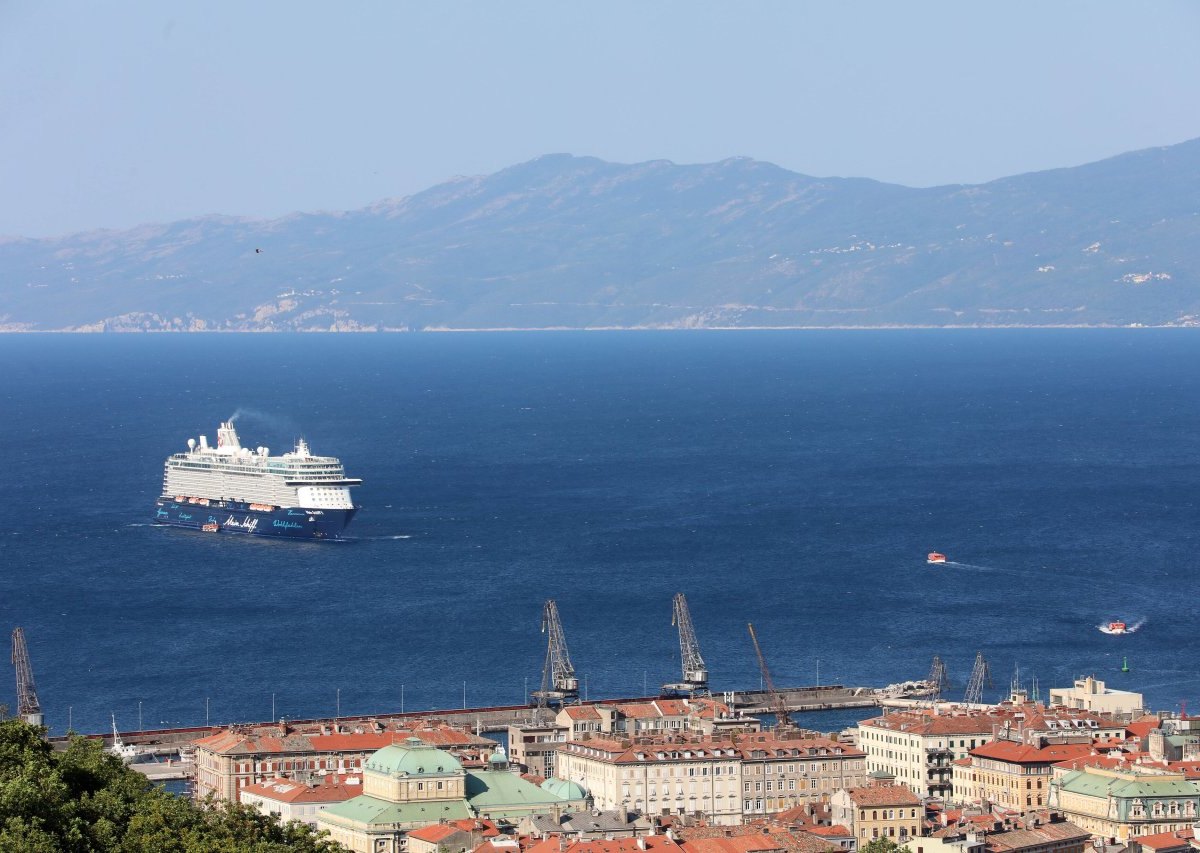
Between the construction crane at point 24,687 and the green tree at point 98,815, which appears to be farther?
the construction crane at point 24,687

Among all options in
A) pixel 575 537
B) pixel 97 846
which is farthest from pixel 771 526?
pixel 97 846

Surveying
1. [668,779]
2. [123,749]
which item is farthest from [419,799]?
[123,749]

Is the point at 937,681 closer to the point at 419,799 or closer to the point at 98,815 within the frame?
the point at 419,799

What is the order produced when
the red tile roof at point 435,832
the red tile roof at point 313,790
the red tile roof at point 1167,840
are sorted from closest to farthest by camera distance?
the red tile roof at point 435,832 < the red tile roof at point 1167,840 < the red tile roof at point 313,790

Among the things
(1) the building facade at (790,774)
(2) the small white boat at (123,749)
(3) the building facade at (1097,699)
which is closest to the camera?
(1) the building facade at (790,774)

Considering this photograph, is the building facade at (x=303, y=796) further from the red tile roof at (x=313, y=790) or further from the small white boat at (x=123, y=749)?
the small white boat at (x=123, y=749)

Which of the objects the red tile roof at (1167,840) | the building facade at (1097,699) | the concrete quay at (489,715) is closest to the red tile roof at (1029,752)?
the red tile roof at (1167,840)

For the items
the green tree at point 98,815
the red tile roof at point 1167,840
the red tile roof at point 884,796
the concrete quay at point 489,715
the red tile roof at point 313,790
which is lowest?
the red tile roof at point 1167,840
